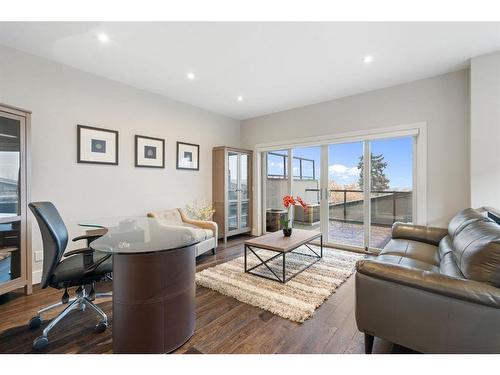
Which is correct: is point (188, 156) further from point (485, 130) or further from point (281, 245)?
point (485, 130)

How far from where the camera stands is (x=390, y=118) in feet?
11.6

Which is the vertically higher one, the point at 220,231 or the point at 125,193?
the point at 125,193

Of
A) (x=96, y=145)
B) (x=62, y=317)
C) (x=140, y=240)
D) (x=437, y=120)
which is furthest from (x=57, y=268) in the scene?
(x=437, y=120)

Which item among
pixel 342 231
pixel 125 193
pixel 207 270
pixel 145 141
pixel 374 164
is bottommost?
pixel 207 270

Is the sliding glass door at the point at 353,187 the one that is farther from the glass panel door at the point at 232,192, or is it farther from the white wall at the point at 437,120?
the glass panel door at the point at 232,192

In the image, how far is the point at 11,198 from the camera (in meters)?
2.34

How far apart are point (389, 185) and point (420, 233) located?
3.64 ft

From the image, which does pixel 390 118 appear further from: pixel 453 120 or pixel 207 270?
pixel 207 270

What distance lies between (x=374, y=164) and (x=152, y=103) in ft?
12.5
